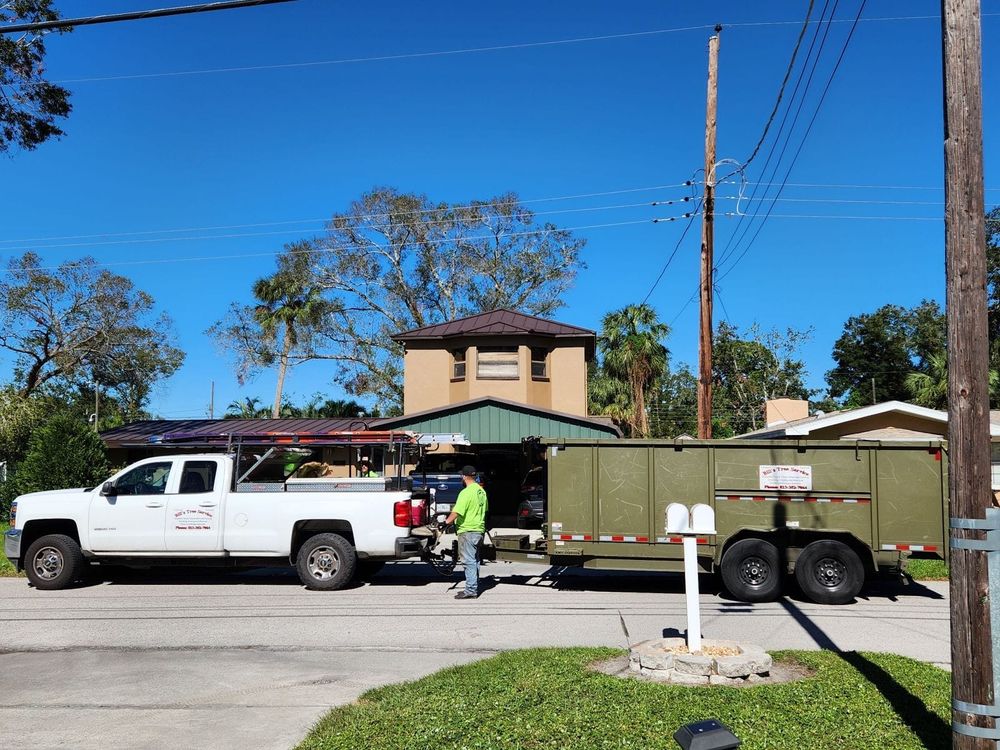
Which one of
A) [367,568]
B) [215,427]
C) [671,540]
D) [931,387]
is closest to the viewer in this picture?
[671,540]

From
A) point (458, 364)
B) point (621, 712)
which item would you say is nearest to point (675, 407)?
point (458, 364)

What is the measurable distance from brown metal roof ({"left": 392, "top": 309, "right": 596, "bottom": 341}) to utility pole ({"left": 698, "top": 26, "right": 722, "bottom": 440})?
9180mm

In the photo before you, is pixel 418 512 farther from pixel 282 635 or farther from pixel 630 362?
pixel 630 362

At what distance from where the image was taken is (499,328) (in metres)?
28.3

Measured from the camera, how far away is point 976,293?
4898 mm

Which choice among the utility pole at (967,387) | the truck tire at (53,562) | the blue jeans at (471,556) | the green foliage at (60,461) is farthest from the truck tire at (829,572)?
the green foliage at (60,461)

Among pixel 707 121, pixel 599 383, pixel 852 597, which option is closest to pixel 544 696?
pixel 852 597

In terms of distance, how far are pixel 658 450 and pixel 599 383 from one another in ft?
110

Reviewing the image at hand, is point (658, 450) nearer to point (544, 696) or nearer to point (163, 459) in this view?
point (544, 696)

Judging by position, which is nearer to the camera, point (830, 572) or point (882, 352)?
point (830, 572)

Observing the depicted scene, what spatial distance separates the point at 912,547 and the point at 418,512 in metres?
7.03

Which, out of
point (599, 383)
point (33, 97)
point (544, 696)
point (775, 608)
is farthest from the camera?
point (599, 383)

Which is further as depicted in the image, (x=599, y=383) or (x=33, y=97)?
(x=599, y=383)

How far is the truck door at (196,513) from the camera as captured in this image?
12602 mm
